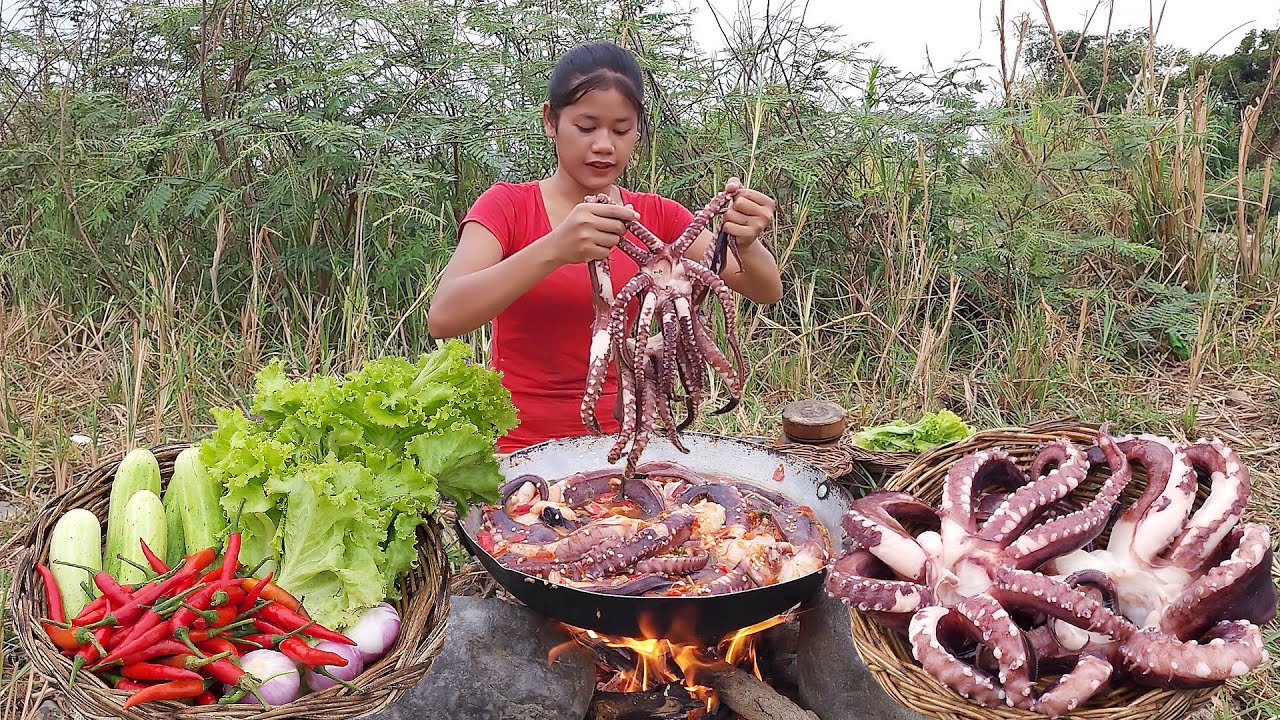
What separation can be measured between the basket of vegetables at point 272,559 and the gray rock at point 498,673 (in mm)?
241

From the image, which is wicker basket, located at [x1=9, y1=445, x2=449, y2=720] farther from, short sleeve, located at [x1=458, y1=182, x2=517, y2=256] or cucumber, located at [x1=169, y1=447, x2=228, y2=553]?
short sleeve, located at [x1=458, y1=182, x2=517, y2=256]

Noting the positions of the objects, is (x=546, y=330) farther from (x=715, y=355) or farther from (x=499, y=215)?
(x=715, y=355)

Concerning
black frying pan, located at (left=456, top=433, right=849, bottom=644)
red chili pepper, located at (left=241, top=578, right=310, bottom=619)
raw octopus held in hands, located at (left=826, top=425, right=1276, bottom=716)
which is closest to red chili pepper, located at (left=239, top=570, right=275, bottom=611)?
red chili pepper, located at (left=241, top=578, right=310, bottom=619)

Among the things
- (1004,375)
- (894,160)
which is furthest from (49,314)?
(1004,375)

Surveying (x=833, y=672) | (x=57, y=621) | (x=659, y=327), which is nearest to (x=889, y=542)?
(x=833, y=672)

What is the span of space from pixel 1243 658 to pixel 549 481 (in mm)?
2106

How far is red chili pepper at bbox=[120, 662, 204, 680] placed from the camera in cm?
239

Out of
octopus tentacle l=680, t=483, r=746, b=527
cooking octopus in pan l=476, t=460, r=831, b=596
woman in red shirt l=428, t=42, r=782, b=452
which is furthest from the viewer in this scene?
octopus tentacle l=680, t=483, r=746, b=527

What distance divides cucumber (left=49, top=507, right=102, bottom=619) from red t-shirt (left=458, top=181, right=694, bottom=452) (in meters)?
1.58

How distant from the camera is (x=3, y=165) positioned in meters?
7.30

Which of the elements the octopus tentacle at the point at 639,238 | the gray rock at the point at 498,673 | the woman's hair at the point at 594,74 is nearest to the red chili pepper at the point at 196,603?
the gray rock at the point at 498,673

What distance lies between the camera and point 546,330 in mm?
4004

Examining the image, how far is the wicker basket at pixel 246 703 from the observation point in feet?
7.59

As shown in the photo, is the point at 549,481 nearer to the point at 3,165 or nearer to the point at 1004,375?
the point at 1004,375
